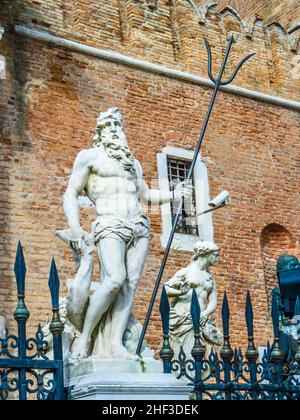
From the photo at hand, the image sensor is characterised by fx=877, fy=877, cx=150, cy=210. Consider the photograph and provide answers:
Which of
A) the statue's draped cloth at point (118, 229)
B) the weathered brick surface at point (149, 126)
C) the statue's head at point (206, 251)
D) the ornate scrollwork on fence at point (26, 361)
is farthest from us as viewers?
the weathered brick surface at point (149, 126)

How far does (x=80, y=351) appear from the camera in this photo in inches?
234

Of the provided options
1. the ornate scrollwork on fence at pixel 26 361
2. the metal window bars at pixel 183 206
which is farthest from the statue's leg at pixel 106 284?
the metal window bars at pixel 183 206

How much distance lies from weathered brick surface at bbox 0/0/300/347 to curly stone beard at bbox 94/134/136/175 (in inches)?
196

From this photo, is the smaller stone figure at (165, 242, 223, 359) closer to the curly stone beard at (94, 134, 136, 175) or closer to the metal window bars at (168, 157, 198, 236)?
the curly stone beard at (94, 134, 136, 175)

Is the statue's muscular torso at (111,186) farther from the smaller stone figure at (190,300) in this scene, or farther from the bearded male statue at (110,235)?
the smaller stone figure at (190,300)

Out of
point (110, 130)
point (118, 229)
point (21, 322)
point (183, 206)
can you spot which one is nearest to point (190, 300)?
point (110, 130)

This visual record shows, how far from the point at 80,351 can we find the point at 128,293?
0.58 m

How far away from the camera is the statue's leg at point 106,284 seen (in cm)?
607

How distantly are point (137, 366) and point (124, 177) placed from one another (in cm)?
151

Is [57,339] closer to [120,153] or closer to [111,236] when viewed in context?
[111,236]

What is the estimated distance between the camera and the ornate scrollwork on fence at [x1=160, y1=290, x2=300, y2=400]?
5.76 meters

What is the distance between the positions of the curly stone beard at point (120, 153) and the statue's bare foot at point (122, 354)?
4.63 feet

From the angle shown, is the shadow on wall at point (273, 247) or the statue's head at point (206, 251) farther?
the shadow on wall at point (273, 247)
